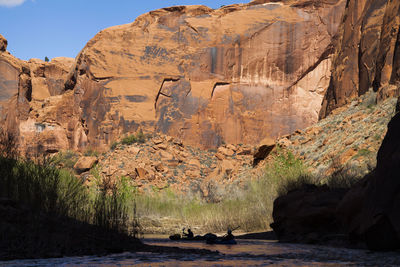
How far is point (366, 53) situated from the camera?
78.2ft

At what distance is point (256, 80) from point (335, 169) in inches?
876

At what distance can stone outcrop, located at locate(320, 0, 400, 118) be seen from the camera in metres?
20.1

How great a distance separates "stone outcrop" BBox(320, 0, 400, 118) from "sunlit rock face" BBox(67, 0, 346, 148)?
7501 mm

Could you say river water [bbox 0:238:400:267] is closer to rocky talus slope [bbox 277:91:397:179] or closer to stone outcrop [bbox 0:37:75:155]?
rocky talus slope [bbox 277:91:397:179]

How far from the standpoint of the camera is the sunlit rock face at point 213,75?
3697 centimetres

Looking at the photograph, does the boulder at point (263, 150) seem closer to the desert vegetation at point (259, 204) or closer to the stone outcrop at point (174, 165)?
the stone outcrop at point (174, 165)

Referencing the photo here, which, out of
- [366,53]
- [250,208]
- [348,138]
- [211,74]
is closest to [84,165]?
[211,74]

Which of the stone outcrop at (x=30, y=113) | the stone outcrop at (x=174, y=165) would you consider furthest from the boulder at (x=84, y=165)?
the stone outcrop at (x=30, y=113)

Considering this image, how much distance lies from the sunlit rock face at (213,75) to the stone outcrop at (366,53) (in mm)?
7501

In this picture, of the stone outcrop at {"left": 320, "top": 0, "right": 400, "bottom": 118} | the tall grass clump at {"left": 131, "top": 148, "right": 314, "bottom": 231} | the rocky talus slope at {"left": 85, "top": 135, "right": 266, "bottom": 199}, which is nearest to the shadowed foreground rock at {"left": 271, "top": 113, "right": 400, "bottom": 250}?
the tall grass clump at {"left": 131, "top": 148, "right": 314, "bottom": 231}

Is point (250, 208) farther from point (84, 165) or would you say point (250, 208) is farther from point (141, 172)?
point (84, 165)

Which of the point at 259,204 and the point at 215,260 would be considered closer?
the point at 215,260

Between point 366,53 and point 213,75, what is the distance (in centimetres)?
1606

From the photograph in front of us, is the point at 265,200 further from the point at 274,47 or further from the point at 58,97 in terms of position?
the point at 58,97
